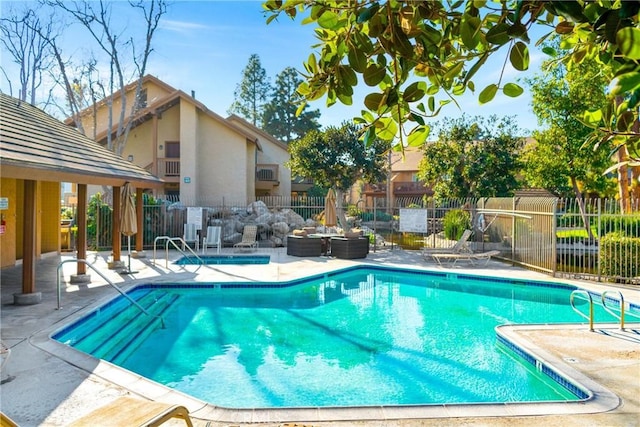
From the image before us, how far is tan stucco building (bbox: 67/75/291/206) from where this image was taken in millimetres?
22312

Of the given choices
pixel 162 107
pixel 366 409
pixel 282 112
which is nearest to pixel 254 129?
pixel 162 107

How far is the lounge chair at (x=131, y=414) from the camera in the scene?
8.75 feet

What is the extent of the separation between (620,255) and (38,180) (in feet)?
43.4

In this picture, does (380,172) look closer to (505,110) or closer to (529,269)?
(505,110)

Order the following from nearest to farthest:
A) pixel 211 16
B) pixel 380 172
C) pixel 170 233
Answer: pixel 211 16 → pixel 170 233 → pixel 380 172

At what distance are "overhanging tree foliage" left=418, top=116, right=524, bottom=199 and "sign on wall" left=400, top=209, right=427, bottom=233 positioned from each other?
261cm

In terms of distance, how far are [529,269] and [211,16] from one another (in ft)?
37.3

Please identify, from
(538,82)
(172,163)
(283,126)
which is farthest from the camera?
(283,126)

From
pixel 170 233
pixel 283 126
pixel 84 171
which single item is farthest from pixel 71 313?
pixel 283 126

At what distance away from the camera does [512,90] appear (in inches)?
52.0

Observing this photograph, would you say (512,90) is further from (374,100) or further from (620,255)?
(620,255)

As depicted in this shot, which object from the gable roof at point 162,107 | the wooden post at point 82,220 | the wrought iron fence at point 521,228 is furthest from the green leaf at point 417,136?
the gable roof at point 162,107

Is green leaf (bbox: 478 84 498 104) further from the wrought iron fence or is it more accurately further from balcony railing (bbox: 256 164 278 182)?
balcony railing (bbox: 256 164 278 182)

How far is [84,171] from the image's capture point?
8648mm
